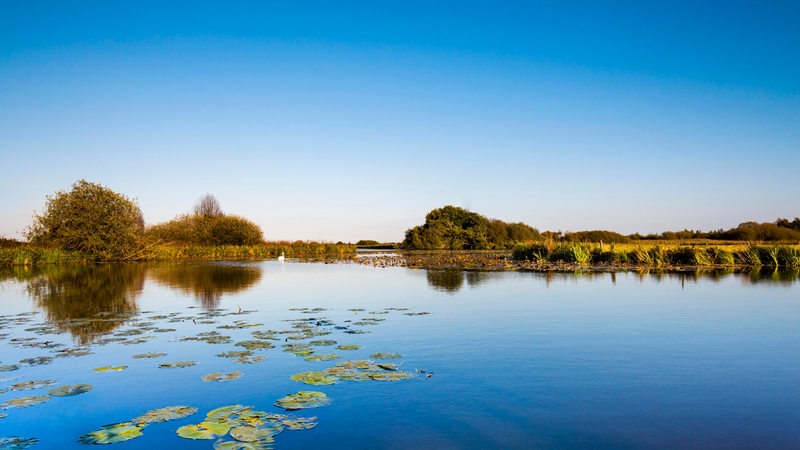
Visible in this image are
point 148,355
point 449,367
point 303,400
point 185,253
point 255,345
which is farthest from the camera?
point 185,253

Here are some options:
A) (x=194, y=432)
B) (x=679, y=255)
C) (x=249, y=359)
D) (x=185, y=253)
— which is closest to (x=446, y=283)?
(x=249, y=359)

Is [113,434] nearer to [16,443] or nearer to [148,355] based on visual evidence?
[16,443]

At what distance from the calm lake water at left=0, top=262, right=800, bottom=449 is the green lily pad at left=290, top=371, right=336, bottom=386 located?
130 mm

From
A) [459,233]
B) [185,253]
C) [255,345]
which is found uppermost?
[459,233]

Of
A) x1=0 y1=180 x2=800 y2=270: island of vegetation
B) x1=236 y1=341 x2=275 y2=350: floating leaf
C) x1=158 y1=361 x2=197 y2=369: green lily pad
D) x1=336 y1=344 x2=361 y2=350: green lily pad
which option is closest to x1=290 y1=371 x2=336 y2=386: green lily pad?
x1=336 y1=344 x2=361 y2=350: green lily pad

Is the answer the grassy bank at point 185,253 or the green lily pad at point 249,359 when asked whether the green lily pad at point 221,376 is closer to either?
the green lily pad at point 249,359

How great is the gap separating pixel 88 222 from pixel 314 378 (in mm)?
41150

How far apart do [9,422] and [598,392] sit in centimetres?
691

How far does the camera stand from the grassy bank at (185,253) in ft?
131

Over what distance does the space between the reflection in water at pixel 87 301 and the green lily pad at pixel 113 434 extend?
18.4ft

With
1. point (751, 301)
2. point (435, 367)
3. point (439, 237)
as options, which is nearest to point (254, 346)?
point (435, 367)

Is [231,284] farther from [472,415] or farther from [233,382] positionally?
[472,415]

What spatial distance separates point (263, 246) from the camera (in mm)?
62594

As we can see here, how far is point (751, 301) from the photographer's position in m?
15.4
